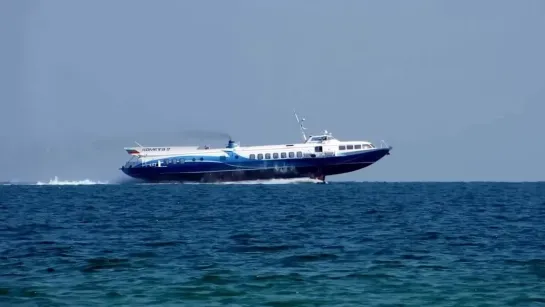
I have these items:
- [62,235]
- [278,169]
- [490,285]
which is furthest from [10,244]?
[278,169]

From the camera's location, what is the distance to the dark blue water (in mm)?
23203

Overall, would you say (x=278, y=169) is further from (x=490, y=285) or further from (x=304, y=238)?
(x=490, y=285)

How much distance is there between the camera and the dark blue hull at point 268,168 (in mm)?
106375

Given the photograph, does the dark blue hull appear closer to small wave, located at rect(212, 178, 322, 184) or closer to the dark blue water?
small wave, located at rect(212, 178, 322, 184)

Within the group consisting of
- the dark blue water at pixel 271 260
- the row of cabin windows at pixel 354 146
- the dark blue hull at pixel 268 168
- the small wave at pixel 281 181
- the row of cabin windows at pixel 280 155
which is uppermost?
the row of cabin windows at pixel 354 146

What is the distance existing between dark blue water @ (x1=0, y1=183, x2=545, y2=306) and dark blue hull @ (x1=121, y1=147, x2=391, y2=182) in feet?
180

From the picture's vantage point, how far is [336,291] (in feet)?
78.0

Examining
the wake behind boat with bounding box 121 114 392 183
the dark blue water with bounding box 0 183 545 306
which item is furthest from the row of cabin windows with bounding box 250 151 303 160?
the dark blue water with bounding box 0 183 545 306

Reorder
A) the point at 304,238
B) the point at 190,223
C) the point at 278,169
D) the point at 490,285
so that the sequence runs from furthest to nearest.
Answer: the point at 278,169, the point at 190,223, the point at 304,238, the point at 490,285

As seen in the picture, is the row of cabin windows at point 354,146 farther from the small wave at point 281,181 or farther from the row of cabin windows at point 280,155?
the row of cabin windows at point 280,155

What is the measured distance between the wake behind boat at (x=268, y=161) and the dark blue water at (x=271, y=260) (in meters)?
55.0

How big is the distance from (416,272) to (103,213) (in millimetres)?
30919

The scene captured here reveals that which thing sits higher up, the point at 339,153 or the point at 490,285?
the point at 339,153

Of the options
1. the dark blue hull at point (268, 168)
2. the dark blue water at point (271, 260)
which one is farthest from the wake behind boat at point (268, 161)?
the dark blue water at point (271, 260)
